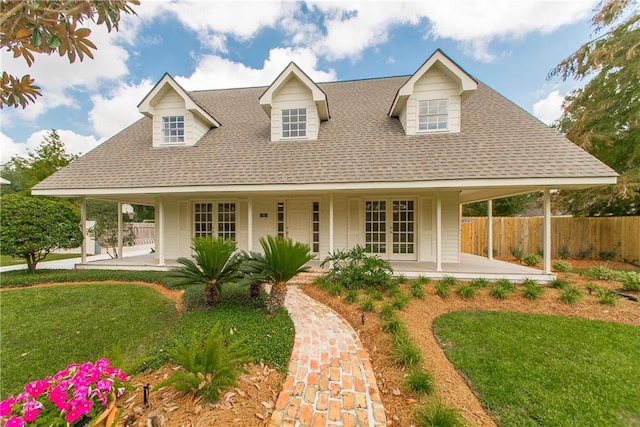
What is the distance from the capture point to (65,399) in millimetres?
1670

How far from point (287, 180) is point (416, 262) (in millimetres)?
5305

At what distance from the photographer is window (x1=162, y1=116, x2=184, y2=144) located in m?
9.61

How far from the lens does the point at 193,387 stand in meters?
2.36

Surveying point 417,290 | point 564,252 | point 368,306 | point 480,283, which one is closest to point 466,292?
→ point 480,283

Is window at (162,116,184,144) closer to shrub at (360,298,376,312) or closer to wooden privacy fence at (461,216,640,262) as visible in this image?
shrub at (360,298,376,312)

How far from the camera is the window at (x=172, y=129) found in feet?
31.5

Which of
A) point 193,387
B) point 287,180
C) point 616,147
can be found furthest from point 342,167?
point 616,147

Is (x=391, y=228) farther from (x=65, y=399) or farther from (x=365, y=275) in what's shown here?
(x=65, y=399)

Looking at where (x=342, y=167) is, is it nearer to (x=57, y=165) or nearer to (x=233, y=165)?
(x=233, y=165)

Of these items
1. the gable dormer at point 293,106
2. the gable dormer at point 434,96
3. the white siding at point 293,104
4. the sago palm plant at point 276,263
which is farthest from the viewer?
the white siding at point 293,104

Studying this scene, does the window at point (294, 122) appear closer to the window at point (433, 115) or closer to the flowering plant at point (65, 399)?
the window at point (433, 115)

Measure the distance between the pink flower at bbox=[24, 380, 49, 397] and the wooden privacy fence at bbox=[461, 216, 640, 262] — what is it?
47.0 ft

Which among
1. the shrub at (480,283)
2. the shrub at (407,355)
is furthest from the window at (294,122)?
the shrub at (407,355)

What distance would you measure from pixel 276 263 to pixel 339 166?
14.1 ft
